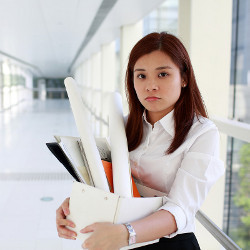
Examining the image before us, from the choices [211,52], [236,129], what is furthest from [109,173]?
[211,52]

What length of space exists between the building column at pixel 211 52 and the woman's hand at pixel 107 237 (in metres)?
1.96

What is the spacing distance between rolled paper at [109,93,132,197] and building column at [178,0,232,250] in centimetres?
163

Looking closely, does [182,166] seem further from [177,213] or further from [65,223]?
[65,223]

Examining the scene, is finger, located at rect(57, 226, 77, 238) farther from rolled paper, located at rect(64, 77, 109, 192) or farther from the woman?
rolled paper, located at rect(64, 77, 109, 192)

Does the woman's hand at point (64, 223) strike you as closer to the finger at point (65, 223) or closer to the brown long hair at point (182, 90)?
the finger at point (65, 223)

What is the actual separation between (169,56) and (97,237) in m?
0.56

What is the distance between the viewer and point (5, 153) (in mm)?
6371

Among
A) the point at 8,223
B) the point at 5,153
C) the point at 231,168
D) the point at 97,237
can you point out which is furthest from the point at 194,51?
the point at 5,153

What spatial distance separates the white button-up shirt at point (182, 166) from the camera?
3.13 ft

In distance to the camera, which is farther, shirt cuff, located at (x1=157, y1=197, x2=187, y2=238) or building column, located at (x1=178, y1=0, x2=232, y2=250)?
building column, located at (x1=178, y1=0, x2=232, y2=250)

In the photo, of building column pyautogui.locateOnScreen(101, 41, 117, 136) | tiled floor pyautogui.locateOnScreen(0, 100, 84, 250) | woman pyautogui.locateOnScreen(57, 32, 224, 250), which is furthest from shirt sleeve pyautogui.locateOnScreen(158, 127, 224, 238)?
building column pyautogui.locateOnScreen(101, 41, 117, 136)

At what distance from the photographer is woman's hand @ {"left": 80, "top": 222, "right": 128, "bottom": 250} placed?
2.82ft

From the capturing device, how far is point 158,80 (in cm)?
107

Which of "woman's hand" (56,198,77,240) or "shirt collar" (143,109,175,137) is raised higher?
"shirt collar" (143,109,175,137)
